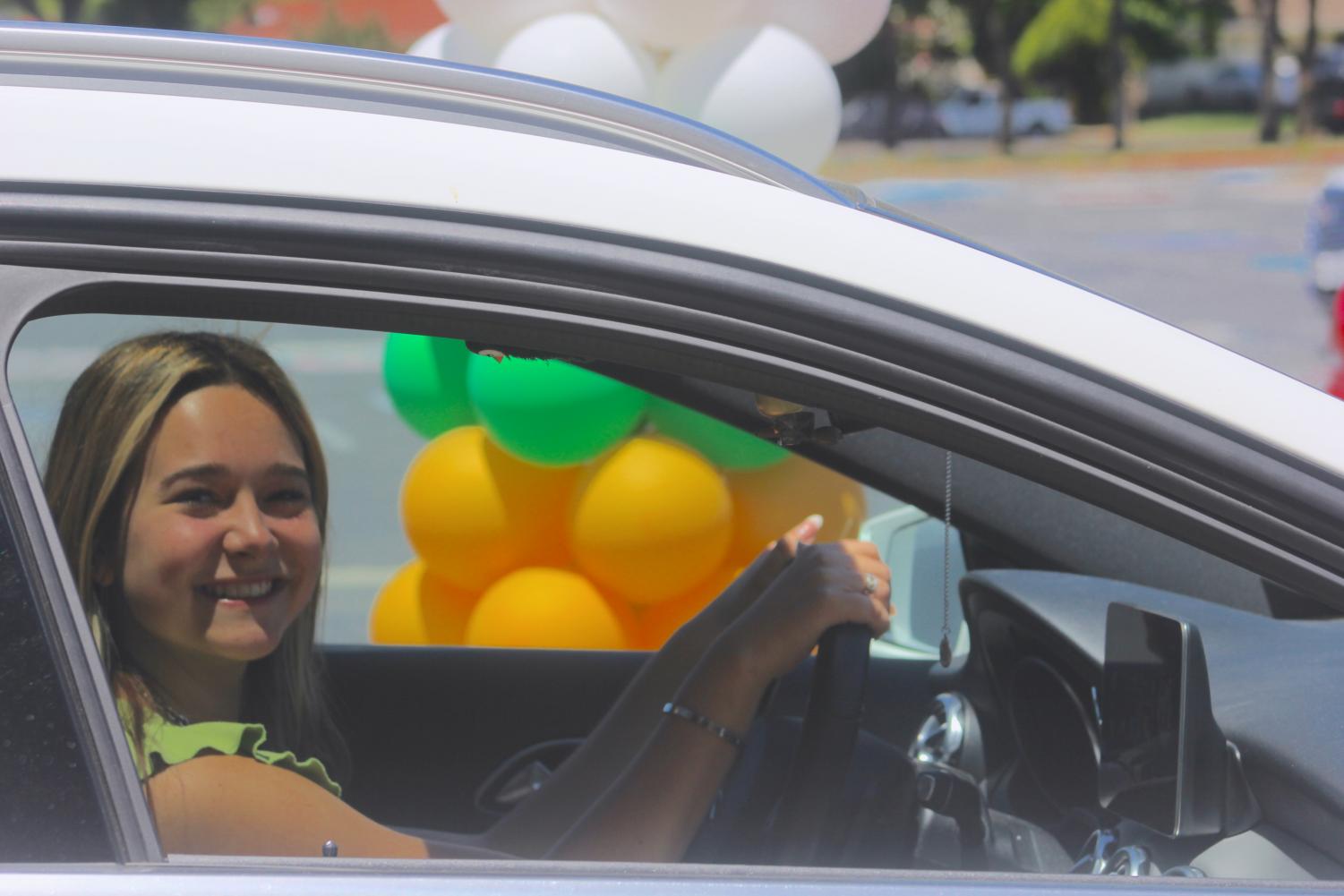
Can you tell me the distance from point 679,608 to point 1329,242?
8.11 feet

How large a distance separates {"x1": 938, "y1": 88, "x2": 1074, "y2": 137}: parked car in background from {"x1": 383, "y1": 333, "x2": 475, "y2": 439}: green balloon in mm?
36926

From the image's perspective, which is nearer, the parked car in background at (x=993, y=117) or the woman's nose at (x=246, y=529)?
the woman's nose at (x=246, y=529)

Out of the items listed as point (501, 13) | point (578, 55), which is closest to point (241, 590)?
point (578, 55)

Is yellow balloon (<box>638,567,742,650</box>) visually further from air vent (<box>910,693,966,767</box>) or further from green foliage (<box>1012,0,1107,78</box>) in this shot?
green foliage (<box>1012,0,1107,78</box>)

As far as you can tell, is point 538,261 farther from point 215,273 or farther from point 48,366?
point 48,366

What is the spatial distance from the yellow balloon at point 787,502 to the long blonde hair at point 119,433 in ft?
5.17

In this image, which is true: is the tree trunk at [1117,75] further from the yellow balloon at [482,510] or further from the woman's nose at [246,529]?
the woman's nose at [246,529]

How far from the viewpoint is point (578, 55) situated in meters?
3.42

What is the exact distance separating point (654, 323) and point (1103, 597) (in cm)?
107

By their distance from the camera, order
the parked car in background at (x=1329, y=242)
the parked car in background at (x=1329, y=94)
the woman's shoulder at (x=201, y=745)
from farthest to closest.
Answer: the parked car in background at (x=1329, y=94) < the parked car in background at (x=1329, y=242) < the woman's shoulder at (x=201, y=745)

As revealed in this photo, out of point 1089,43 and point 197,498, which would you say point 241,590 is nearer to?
point 197,498


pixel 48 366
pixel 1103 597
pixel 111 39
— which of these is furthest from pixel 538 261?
pixel 48 366

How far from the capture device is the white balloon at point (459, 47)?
371 centimetres

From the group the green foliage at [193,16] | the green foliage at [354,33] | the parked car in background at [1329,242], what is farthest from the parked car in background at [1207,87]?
the parked car in background at [1329,242]
